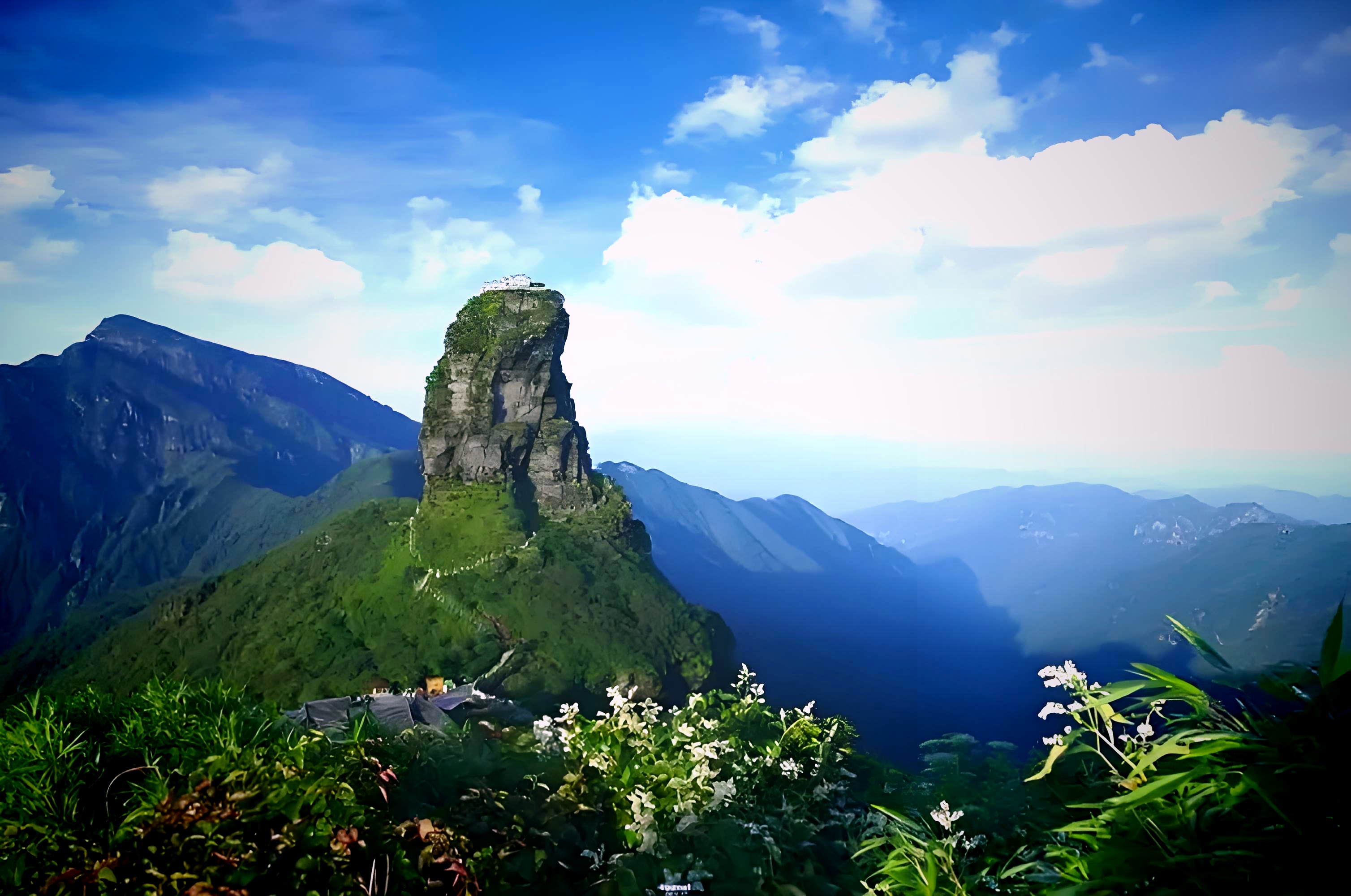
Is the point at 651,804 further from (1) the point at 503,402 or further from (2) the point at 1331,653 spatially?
(1) the point at 503,402

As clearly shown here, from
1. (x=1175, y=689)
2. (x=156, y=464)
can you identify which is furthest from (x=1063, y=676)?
(x=156, y=464)

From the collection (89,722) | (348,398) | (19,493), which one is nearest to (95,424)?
(19,493)

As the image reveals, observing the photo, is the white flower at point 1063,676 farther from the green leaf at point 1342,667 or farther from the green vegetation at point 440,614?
the green vegetation at point 440,614

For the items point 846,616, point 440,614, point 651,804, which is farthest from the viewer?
point 846,616

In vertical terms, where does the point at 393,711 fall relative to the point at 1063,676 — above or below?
below

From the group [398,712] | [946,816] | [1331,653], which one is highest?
[1331,653]

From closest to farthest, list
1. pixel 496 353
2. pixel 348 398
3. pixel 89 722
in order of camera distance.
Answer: pixel 89 722, pixel 496 353, pixel 348 398

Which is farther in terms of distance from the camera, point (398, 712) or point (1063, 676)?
point (398, 712)

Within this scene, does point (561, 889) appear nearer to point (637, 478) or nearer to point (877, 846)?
point (877, 846)
